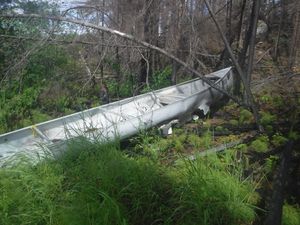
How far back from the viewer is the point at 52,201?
3217mm

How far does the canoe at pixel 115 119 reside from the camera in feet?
14.6

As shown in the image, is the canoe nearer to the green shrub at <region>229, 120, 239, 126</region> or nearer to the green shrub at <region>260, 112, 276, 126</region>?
the green shrub at <region>229, 120, 239, 126</region>

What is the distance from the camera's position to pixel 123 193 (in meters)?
3.29

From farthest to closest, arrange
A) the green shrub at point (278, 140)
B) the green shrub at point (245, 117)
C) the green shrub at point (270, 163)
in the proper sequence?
the green shrub at point (245, 117) → the green shrub at point (278, 140) → the green shrub at point (270, 163)

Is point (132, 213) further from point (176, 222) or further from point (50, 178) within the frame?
point (50, 178)

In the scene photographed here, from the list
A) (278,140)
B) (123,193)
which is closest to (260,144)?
(278,140)

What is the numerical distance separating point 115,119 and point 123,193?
259 centimetres

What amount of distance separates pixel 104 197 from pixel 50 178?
0.76 meters

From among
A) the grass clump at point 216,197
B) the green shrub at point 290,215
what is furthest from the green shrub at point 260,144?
the green shrub at point 290,215

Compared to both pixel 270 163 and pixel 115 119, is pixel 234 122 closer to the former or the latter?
pixel 270 163

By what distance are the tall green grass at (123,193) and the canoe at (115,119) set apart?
640mm

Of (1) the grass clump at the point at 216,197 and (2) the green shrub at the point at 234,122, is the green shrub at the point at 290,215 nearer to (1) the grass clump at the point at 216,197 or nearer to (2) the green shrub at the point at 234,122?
(1) the grass clump at the point at 216,197

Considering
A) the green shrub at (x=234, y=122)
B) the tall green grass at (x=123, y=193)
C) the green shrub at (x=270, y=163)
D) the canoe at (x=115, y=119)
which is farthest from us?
the green shrub at (x=234, y=122)

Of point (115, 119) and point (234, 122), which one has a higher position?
point (115, 119)
